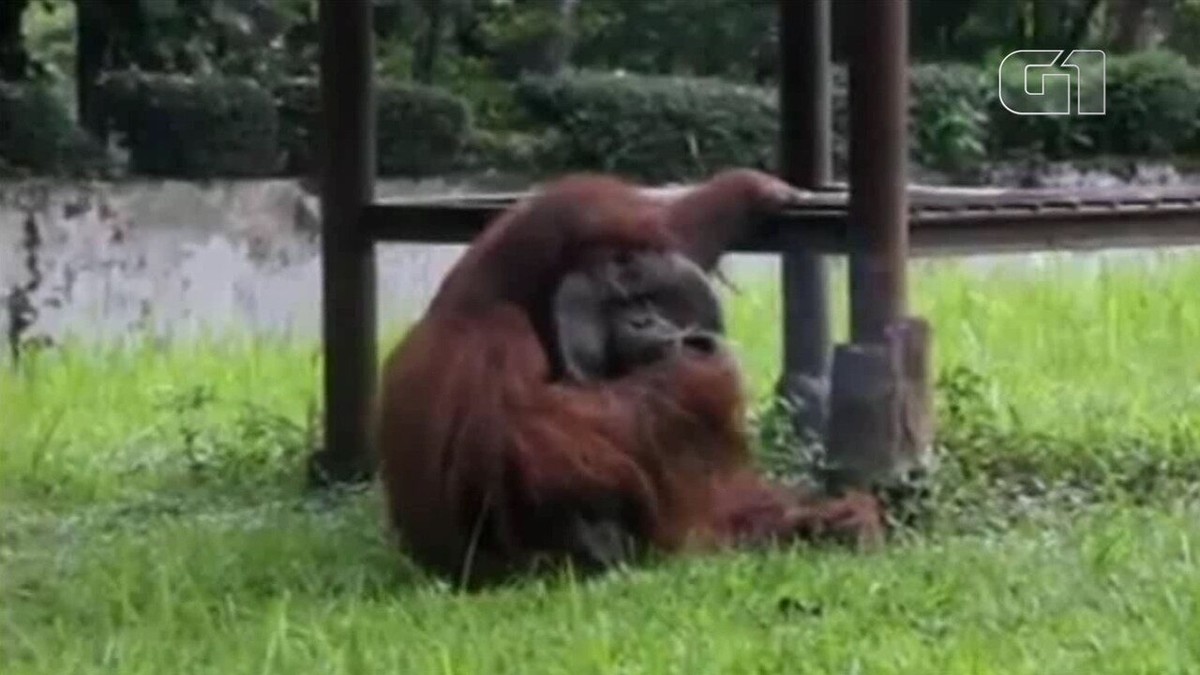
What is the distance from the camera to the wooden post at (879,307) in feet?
14.7

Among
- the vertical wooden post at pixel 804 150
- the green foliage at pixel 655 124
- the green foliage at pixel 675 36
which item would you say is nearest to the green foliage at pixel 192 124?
the green foliage at pixel 655 124

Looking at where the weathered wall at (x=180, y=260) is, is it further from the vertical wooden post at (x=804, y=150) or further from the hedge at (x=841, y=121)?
the vertical wooden post at (x=804, y=150)

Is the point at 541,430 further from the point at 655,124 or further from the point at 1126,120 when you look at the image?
the point at 1126,120

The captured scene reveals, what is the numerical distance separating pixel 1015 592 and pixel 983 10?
40.7 ft

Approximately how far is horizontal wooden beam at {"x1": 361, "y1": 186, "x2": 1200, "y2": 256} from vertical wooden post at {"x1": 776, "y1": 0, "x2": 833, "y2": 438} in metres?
0.43

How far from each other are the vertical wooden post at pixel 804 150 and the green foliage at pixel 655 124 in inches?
278

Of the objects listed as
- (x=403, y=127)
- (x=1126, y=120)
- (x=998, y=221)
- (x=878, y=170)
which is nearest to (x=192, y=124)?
(x=403, y=127)

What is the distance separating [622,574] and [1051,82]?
1177 centimetres

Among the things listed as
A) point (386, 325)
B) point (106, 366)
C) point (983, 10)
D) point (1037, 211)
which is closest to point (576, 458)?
point (1037, 211)

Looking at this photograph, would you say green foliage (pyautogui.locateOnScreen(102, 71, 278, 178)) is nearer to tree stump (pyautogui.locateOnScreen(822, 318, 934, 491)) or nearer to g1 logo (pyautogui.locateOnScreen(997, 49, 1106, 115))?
g1 logo (pyautogui.locateOnScreen(997, 49, 1106, 115))

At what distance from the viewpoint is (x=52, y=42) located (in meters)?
14.7

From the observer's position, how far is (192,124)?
35.9 feet

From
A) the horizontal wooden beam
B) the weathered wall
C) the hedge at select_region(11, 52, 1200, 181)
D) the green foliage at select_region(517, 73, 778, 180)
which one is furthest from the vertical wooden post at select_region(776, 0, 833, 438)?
the green foliage at select_region(517, 73, 778, 180)

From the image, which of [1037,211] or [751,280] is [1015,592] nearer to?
[1037,211]
